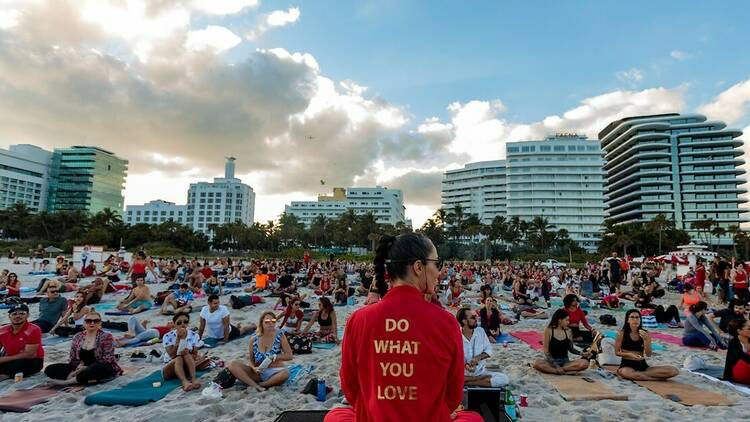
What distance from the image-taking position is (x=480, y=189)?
116m

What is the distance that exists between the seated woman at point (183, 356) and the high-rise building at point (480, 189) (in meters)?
105

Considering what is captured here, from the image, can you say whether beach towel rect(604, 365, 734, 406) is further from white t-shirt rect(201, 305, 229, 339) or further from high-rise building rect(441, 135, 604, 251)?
high-rise building rect(441, 135, 604, 251)

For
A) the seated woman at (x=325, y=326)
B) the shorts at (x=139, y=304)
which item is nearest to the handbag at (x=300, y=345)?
the seated woman at (x=325, y=326)

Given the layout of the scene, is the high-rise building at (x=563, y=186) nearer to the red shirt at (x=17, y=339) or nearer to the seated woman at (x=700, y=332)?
the seated woman at (x=700, y=332)

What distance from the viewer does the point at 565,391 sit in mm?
4977

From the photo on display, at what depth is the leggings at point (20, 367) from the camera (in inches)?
205

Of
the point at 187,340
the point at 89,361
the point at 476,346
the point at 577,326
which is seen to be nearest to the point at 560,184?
the point at 577,326

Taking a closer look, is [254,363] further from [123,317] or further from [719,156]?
[719,156]

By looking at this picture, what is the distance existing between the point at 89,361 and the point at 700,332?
10118mm

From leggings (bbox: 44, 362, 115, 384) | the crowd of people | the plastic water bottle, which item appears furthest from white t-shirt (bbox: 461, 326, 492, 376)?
leggings (bbox: 44, 362, 115, 384)

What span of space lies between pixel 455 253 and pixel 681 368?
5682cm

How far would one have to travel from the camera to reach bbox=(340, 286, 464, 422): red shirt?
173 centimetres

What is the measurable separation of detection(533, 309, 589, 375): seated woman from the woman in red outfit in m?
4.52

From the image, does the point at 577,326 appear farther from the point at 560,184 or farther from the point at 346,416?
the point at 560,184
